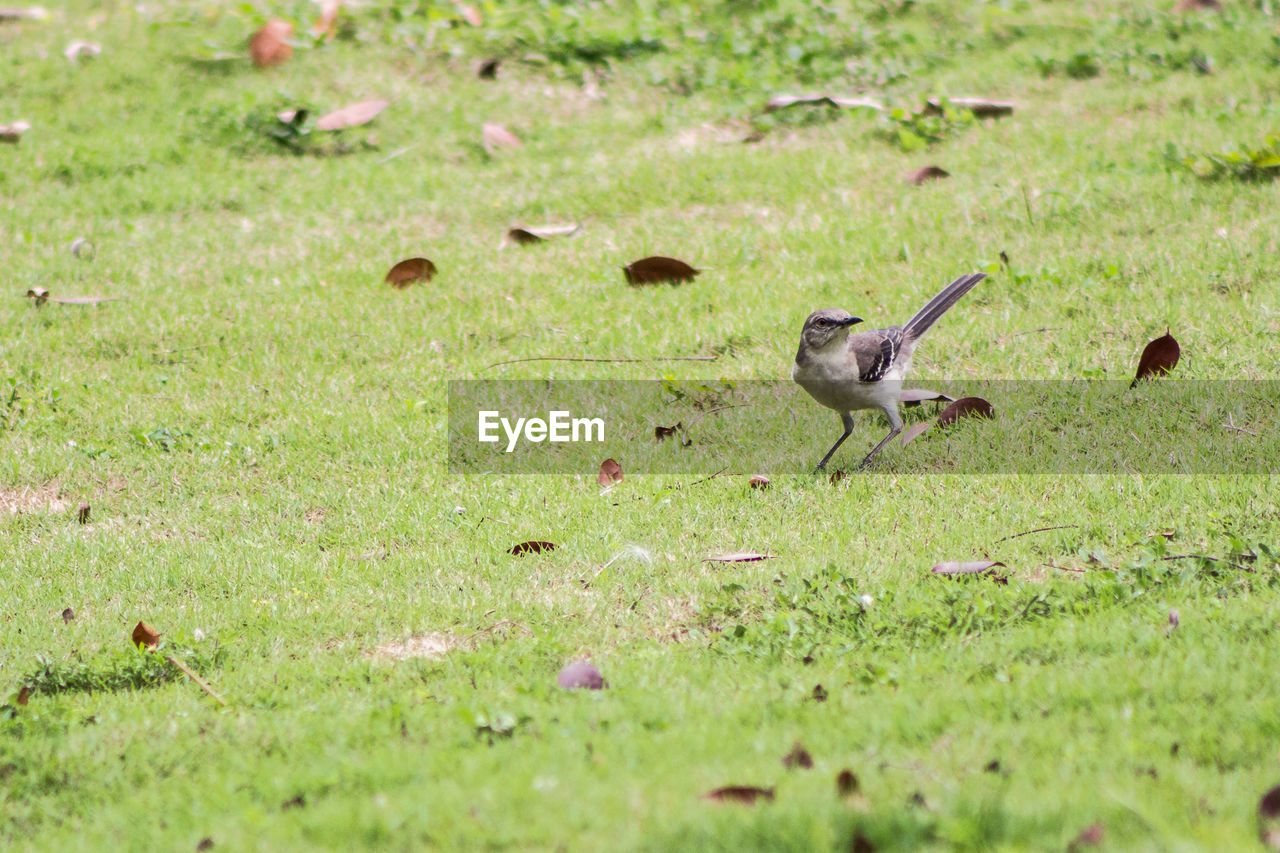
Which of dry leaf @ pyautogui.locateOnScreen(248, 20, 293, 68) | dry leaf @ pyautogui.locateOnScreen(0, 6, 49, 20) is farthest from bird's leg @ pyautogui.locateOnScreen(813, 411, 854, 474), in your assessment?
dry leaf @ pyautogui.locateOnScreen(0, 6, 49, 20)

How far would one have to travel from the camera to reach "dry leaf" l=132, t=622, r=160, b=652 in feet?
16.5

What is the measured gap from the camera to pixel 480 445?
7.20m

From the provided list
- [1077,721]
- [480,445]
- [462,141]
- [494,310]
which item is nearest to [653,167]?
[462,141]

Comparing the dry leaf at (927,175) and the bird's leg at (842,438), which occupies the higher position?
the dry leaf at (927,175)

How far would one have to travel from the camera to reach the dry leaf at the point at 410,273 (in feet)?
29.2

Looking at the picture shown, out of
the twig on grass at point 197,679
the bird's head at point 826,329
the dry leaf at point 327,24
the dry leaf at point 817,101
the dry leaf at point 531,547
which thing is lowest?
the dry leaf at point 531,547

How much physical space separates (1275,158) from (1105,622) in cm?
611

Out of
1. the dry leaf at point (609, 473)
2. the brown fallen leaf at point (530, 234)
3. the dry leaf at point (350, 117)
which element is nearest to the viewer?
the dry leaf at point (609, 473)

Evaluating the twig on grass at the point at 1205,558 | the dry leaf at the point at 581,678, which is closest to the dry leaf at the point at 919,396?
the twig on grass at the point at 1205,558

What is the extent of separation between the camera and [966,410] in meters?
7.00

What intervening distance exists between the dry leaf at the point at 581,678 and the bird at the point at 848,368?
247 centimetres

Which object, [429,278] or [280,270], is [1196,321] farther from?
[280,270]

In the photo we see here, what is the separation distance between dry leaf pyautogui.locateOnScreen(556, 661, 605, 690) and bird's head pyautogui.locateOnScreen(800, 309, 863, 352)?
8.32 ft

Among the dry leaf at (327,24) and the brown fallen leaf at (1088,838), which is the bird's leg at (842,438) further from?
the dry leaf at (327,24)
